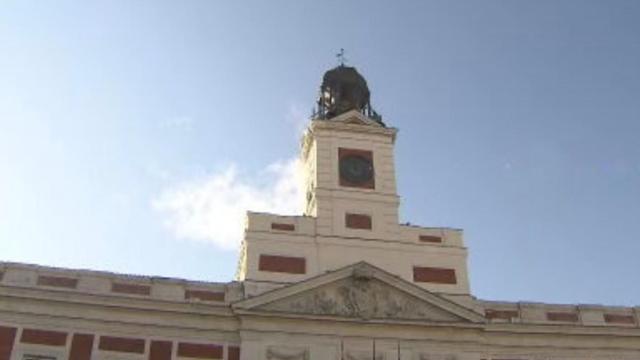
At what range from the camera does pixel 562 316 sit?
38.2 metres

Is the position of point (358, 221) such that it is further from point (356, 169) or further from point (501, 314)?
point (501, 314)

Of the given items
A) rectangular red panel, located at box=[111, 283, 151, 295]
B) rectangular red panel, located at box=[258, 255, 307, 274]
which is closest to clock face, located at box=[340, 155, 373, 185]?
rectangular red panel, located at box=[258, 255, 307, 274]

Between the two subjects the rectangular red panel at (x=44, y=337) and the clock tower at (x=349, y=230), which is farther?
the clock tower at (x=349, y=230)

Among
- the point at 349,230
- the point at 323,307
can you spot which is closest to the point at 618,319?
the point at 349,230

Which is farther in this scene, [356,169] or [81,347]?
[356,169]

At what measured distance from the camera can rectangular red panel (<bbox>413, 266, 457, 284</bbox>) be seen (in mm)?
37844

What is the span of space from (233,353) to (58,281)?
7.64 meters

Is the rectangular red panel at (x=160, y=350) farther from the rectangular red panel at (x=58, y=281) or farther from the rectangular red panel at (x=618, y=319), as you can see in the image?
the rectangular red panel at (x=618, y=319)

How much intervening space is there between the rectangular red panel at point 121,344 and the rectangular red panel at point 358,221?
10.9 meters

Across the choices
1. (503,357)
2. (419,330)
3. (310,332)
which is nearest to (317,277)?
(310,332)

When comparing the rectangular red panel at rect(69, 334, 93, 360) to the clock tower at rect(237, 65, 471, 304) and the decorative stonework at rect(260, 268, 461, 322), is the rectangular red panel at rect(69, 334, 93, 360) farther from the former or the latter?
the decorative stonework at rect(260, 268, 461, 322)

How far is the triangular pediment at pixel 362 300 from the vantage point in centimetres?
3506

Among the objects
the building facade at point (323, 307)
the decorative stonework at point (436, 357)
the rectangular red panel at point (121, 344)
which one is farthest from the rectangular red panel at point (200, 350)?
the decorative stonework at point (436, 357)

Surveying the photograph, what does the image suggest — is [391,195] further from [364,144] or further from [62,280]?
[62,280]
